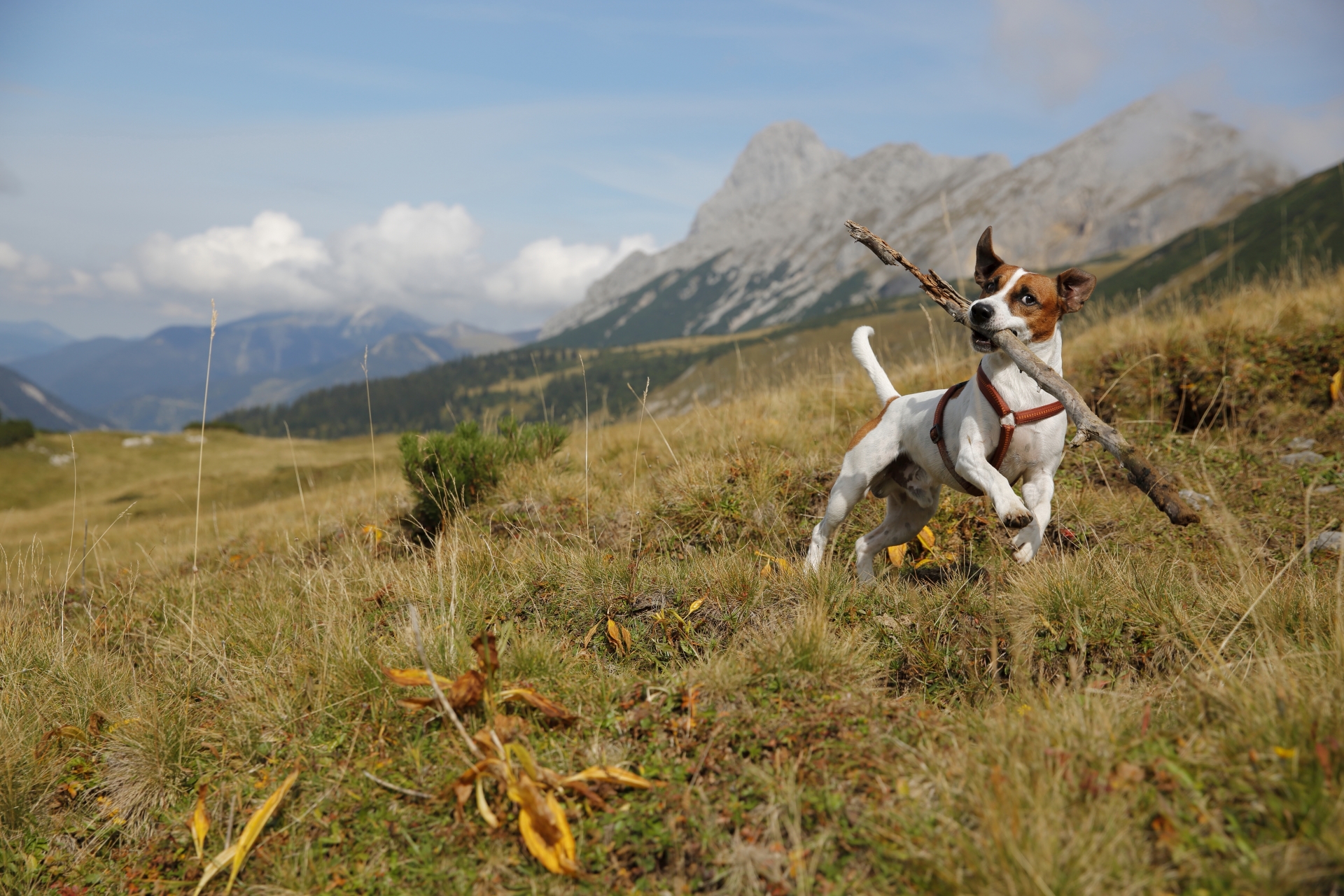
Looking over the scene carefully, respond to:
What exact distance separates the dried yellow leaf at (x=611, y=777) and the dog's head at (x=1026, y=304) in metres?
2.91

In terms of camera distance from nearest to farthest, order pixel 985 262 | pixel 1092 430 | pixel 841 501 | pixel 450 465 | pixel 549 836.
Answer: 1. pixel 549 836
2. pixel 1092 430
3. pixel 985 262
4. pixel 841 501
5. pixel 450 465

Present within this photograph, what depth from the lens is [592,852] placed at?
258cm

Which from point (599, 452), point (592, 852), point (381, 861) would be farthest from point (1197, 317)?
point (381, 861)

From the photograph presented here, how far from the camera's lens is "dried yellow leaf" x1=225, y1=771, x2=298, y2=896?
2707mm

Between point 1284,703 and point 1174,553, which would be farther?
point 1174,553

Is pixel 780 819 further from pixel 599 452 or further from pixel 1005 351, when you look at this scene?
pixel 599 452

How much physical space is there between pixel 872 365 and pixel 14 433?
76.0 meters

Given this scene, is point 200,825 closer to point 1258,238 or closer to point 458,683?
point 458,683

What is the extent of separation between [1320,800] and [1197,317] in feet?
28.6

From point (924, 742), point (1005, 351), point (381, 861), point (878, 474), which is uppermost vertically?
point (1005, 351)

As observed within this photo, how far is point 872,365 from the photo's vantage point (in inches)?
204

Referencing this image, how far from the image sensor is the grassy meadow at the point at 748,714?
2271 mm

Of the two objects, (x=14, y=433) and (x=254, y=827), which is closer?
(x=254, y=827)

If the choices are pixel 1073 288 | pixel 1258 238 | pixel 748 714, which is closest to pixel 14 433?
pixel 748 714
